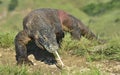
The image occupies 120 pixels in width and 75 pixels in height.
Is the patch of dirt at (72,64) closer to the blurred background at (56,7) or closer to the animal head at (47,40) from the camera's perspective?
the animal head at (47,40)

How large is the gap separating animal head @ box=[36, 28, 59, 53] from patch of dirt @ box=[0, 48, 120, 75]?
398 millimetres

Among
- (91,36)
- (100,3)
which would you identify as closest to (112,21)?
(100,3)

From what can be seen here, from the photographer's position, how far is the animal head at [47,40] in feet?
20.8

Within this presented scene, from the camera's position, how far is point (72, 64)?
7078mm

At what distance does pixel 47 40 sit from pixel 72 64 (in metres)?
0.88

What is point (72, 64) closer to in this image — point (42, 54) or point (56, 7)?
point (42, 54)

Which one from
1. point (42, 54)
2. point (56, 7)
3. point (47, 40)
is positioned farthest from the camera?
point (56, 7)

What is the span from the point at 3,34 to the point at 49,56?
1319 mm

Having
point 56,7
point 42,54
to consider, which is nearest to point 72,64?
point 42,54

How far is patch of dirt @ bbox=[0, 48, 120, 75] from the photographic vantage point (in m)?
6.62

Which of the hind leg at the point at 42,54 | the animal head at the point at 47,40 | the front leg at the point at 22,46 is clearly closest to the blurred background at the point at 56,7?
the hind leg at the point at 42,54

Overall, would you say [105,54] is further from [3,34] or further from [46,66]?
[3,34]

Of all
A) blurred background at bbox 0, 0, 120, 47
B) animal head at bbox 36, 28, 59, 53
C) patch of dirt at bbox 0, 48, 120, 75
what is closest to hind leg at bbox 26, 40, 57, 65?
patch of dirt at bbox 0, 48, 120, 75

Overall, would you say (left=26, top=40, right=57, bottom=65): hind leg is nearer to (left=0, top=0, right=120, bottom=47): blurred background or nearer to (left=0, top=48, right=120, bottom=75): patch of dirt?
(left=0, top=48, right=120, bottom=75): patch of dirt
